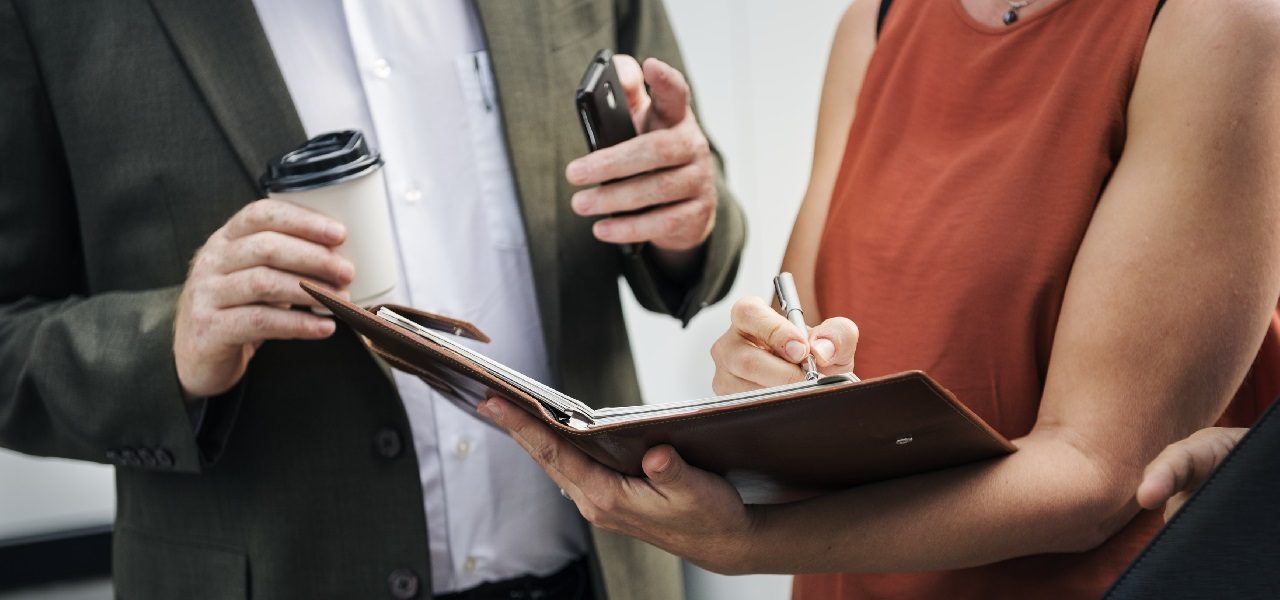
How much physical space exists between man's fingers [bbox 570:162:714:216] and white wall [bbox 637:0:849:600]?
122 centimetres

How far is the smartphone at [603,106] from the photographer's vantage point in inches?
44.5

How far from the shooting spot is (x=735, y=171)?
8.96 feet

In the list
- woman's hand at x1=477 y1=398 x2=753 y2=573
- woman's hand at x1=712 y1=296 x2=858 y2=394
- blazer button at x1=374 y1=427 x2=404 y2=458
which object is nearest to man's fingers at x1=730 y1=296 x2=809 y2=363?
woman's hand at x1=712 y1=296 x2=858 y2=394

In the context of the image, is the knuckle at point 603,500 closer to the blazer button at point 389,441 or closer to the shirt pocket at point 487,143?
the blazer button at point 389,441

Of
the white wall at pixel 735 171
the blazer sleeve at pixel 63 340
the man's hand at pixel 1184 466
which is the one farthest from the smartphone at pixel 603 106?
the white wall at pixel 735 171

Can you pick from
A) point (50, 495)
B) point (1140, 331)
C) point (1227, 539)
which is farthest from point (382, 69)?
point (50, 495)

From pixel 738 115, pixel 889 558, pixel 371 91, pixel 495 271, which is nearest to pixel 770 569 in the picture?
pixel 889 558

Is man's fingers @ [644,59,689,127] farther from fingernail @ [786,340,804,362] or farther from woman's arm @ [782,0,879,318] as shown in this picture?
fingernail @ [786,340,804,362]

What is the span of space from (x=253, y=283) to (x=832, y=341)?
22.6 inches

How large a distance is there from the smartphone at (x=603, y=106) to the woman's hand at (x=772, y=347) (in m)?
0.30

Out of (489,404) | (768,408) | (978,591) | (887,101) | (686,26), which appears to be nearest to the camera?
(768,408)

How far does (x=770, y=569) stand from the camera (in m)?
0.96

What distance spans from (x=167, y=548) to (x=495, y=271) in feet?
1.69

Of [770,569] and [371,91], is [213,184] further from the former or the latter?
[770,569]
